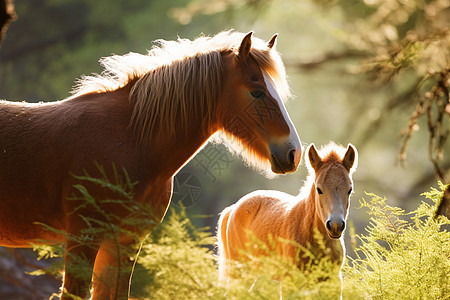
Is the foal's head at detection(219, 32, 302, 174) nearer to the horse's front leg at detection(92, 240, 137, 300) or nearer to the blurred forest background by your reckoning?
the horse's front leg at detection(92, 240, 137, 300)

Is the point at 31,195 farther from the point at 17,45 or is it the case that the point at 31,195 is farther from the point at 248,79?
the point at 17,45

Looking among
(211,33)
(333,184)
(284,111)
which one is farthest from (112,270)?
(211,33)

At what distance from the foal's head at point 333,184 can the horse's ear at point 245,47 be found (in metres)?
1.50

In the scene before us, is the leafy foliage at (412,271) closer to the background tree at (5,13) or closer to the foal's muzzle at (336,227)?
the foal's muzzle at (336,227)

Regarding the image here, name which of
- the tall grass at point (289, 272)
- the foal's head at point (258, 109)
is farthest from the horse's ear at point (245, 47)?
the tall grass at point (289, 272)

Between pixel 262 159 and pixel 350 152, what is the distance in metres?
1.40

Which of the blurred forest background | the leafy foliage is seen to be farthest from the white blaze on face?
the blurred forest background

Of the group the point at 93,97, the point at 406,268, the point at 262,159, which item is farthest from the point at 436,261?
the point at 93,97

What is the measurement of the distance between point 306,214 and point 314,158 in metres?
0.51

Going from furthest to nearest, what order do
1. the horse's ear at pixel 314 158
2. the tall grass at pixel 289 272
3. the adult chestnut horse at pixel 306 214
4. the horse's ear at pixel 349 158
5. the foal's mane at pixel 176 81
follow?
the horse's ear at pixel 314 158 → the horse's ear at pixel 349 158 → the adult chestnut horse at pixel 306 214 → the foal's mane at pixel 176 81 → the tall grass at pixel 289 272

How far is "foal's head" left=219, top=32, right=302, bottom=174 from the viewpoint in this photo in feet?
11.0

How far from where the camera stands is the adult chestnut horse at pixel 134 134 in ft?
10.7

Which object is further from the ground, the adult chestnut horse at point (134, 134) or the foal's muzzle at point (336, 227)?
the adult chestnut horse at point (134, 134)

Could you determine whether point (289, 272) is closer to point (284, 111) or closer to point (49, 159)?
point (284, 111)
